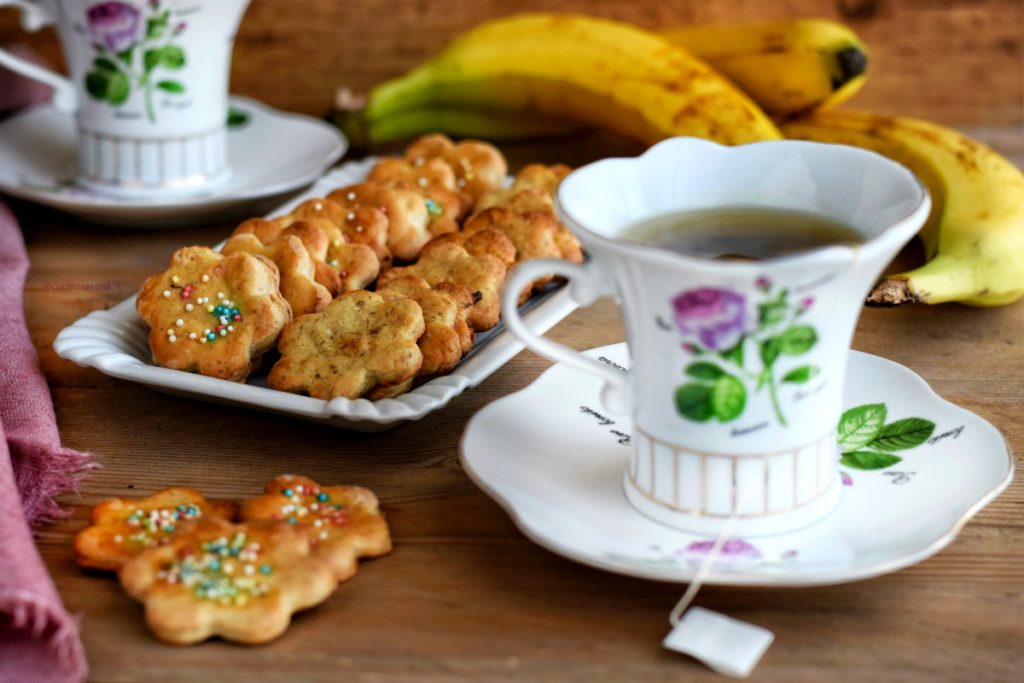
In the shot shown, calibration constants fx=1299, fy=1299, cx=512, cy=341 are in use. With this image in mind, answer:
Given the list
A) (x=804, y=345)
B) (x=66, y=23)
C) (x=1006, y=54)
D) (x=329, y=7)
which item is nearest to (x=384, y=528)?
(x=804, y=345)

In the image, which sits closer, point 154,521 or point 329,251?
point 154,521

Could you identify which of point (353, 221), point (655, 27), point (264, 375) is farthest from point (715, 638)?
point (655, 27)

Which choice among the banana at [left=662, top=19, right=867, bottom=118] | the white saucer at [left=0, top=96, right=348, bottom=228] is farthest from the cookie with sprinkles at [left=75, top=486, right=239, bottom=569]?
the banana at [left=662, top=19, right=867, bottom=118]

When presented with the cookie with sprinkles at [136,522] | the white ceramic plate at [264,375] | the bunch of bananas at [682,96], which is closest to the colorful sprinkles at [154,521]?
the cookie with sprinkles at [136,522]

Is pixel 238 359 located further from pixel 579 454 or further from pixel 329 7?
pixel 329 7

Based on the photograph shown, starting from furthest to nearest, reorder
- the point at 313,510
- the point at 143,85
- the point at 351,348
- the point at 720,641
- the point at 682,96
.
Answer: the point at 682,96 < the point at 143,85 < the point at 351,348 < the point at 313,510 < the point at 720,641

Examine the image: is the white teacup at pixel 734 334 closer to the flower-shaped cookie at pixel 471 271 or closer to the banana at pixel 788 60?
the flower-shaped cookie at pixel 471 271

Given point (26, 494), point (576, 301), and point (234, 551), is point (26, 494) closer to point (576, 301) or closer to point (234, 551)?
point (234, 551)
